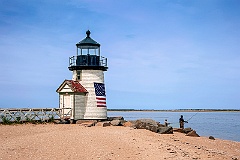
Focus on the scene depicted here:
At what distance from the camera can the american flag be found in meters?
31.3

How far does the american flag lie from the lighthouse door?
8.66 ft

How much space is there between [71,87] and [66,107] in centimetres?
209

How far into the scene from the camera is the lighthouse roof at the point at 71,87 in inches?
1194

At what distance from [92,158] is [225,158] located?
21.2 feet

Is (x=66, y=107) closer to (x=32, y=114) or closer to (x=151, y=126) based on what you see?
(x=32, y=114)

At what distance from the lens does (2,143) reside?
722 inches

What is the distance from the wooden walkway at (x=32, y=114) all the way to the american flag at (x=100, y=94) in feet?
9.04

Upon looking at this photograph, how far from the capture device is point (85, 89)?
1226 inches

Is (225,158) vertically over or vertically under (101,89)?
under

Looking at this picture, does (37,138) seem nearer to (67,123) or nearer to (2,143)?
(2,143)

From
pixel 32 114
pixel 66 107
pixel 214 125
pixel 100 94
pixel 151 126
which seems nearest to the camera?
pixel 151 126

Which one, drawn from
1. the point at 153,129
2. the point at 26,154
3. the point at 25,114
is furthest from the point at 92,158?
the point at 25,114

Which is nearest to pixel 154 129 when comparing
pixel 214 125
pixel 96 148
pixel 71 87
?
pixel 96 148

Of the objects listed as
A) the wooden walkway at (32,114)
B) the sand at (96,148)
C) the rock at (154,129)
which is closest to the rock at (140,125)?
the rock at (154,129)
